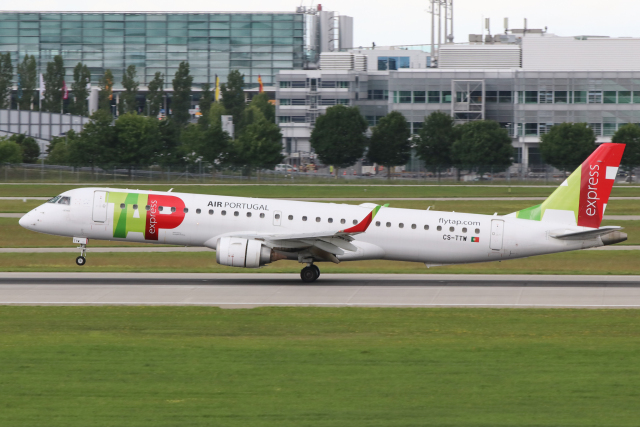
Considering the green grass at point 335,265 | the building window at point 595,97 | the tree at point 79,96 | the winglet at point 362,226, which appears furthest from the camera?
the tree at point 79,96

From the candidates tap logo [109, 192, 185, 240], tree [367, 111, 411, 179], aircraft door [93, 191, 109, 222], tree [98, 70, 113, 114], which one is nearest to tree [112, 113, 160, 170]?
tree [367, 111, 411, 179]

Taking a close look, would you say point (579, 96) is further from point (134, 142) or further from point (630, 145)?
point (134, 142)

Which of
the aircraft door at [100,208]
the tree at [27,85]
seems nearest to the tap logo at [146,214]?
the aircraft door at [100,208]

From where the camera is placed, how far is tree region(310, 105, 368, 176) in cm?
12162

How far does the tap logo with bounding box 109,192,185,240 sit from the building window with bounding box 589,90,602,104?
11478 cm

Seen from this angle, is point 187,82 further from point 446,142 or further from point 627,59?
point 627,59

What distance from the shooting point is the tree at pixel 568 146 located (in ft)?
370

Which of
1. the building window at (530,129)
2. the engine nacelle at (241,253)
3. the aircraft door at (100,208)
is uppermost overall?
the building window at (530,129)

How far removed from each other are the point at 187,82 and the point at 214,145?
215 ft

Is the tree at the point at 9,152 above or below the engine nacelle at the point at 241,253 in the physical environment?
above

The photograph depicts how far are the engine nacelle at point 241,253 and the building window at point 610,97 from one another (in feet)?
380

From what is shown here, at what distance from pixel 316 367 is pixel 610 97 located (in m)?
127

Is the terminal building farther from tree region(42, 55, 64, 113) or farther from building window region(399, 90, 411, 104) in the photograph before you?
tree region(42, 55, 64, 113)

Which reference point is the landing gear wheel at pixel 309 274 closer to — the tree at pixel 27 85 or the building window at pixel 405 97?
the building window at pixel 405 97
